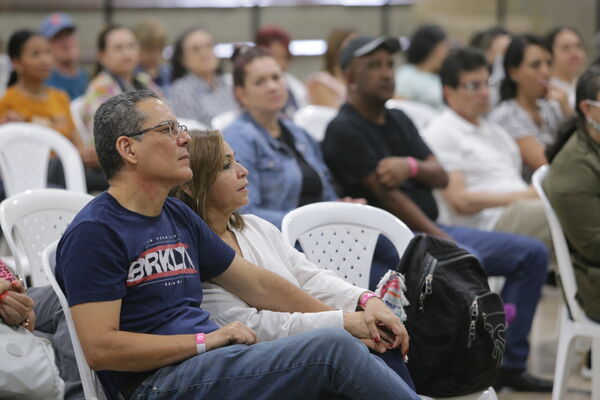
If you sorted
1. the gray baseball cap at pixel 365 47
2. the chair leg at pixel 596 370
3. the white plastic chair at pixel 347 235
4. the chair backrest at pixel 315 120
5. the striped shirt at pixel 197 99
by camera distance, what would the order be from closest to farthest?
1. the white plastic chair at pixel 347 235
2. the chair leg at pixel 596 370
3. the gray baseball cap at pixel 365 47
4. the chair backrest at pixel 315 120
5. the striped shirt at pixel 197 99

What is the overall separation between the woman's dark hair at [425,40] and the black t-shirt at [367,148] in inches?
101

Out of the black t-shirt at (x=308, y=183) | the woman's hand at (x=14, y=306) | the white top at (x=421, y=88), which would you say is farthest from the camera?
the white top at (x=421, y=88)

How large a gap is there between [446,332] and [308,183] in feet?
4.26

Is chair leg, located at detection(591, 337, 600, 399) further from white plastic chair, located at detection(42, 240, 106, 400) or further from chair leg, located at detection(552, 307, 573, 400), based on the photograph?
white plastic chair, located at detection(42, 240, 106, 400)

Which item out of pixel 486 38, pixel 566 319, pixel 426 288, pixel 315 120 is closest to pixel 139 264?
pixel 426 288

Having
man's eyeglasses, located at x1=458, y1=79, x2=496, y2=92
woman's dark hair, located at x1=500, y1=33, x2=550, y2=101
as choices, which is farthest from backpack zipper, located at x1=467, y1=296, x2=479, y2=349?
woman's dark hair, located at x1=500, y1=33, x2=550, y2=101

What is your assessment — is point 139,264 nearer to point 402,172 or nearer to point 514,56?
point 402,172

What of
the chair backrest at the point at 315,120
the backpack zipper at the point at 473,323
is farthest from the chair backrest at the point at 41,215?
the chair backrest at the point at 315,120

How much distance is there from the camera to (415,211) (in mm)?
3730

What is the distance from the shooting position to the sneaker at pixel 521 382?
366 centimetres

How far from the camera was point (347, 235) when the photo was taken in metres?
2.99

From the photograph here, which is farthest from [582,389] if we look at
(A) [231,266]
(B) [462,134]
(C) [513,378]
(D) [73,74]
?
(D) [73,74]

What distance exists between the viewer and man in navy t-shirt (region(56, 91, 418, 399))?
6.52 feet

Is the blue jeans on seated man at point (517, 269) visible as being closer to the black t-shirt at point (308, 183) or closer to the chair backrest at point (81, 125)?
the black t-shirt at point (308, 183)
